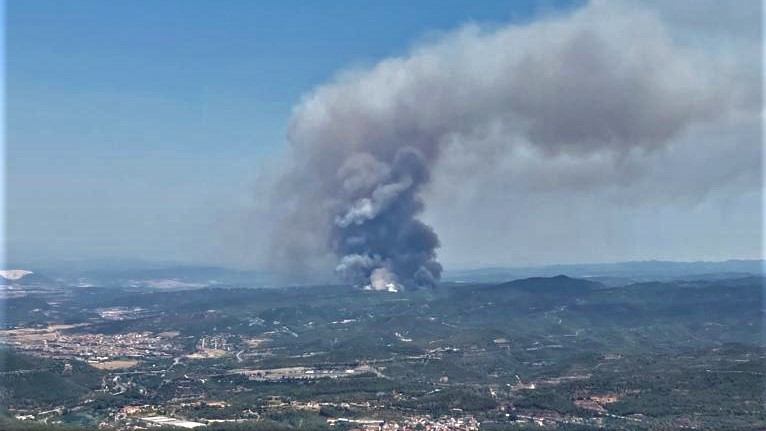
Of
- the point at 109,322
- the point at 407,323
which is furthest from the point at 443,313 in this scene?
the point at 109,322

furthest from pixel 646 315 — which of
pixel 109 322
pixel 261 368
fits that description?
pixel 109 322

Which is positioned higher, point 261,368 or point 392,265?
point 392,265

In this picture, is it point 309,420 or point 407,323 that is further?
point 407,323

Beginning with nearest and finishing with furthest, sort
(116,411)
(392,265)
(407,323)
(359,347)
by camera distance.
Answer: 1. (116,411)
2. (359,347)
3. (407,323)
4. (392,265)

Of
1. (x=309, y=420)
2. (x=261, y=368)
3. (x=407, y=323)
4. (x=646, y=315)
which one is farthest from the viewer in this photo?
(x=646, y=315)

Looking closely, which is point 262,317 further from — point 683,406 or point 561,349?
point 683,406

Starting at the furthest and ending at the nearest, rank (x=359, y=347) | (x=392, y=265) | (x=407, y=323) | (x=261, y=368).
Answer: (x=392, y=265)
(x=407, y=323)
(x=359, y=347)
(x=261, y=368)

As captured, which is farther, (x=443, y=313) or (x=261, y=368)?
(x=443, y=313)

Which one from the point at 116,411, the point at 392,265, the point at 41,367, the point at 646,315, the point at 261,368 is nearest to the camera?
the point at 116,411

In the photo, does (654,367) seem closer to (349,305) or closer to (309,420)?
(309,420)
